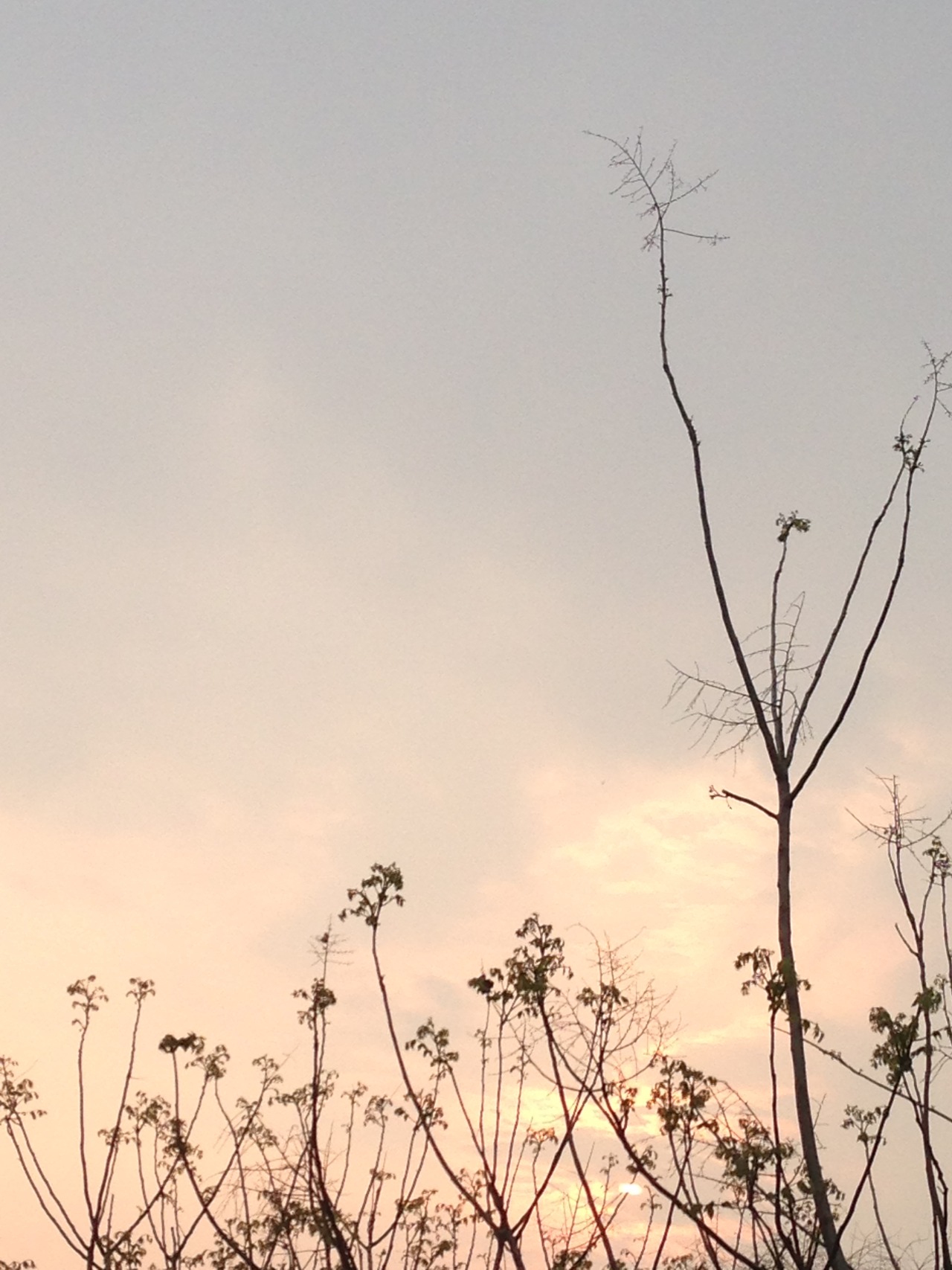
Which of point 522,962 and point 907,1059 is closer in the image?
point 907,1059

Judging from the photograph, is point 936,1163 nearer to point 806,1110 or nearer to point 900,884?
point 806,1110

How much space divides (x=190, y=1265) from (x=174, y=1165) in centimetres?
184

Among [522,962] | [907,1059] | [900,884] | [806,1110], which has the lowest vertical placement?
[806,1110]

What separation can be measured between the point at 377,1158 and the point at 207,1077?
2.26 m

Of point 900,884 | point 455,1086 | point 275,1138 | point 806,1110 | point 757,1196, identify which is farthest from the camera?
point 275,1138

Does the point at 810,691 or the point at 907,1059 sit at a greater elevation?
the point at 810,691

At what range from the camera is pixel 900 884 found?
287 inches

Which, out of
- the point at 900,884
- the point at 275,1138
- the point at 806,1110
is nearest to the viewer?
the point at 806,1110

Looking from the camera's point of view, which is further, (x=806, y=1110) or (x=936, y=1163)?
(x=936, y=1163)

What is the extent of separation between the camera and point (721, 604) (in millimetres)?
5805

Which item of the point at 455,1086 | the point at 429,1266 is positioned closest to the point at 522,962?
the point at 455,1086

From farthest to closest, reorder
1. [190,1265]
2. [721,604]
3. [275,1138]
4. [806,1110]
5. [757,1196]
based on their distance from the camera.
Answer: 1. [190,1265]
2. [275,1138]
3. [757,1196]
4. [721,604]
5. [806,1110]

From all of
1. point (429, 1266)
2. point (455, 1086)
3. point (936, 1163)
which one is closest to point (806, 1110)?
point (936, 1163)

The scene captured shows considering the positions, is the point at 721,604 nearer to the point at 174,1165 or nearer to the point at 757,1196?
the point at 757,1196
